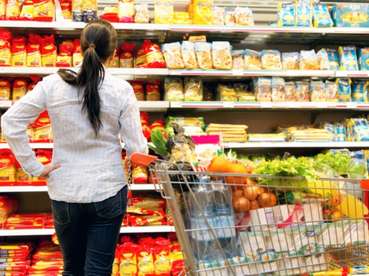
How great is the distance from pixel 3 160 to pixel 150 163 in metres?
2.21

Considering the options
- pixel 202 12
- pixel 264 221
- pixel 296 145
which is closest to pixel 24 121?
pixel 264 221

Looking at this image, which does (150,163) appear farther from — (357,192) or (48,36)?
(48,36)

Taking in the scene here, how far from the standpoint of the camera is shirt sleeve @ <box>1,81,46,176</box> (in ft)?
6.58

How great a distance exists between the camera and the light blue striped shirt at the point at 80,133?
77.9 inches

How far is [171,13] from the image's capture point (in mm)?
3891

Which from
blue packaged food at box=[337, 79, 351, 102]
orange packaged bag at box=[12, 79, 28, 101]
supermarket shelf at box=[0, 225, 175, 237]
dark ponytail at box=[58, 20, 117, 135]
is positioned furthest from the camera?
blue packaged food at box=[337, 79, 351, 102]

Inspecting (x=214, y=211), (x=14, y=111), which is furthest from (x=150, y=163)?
(x=14, y=111)

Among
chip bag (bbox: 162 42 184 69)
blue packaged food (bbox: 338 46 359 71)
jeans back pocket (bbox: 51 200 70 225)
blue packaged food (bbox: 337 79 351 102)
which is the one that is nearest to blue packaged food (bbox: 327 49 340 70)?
blue packaged food (bbox: 338 46 359 71)

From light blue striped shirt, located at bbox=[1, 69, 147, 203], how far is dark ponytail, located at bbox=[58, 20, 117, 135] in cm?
3

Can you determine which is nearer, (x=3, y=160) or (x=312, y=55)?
(x=3, y=160)

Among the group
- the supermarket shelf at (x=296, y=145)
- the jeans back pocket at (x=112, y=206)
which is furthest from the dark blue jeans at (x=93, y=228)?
the supermarket shelf at (x=296, y=145)

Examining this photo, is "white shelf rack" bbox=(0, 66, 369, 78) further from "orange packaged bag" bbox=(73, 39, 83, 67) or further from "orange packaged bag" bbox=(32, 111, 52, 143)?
"orange packaged bag" bbox=(32, 111, 52, 143)

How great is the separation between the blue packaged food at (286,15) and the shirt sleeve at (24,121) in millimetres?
2570

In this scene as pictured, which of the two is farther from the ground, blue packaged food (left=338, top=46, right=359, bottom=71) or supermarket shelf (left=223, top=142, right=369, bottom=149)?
blue packaged food (left=338, top=46, right=359, bottom=71)
